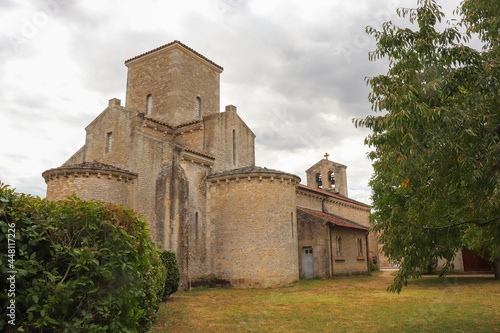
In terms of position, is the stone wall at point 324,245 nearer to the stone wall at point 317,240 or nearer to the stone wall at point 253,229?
the stone wall at point 317,240

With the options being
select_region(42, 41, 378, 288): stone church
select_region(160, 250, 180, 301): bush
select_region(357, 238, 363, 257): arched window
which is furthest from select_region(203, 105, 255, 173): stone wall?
select_region(357, 238, 363, 257): arched window

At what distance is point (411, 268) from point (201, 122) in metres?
17.3

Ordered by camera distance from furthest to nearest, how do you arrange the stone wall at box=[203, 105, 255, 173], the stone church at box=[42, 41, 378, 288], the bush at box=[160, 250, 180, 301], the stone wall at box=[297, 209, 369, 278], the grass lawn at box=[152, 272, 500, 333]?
the stone wall at box=[297, 209, 369, 278]
the stone wall at box=[203, 105, 255, 173]
the stone church at box=[42, 41, 378, 288]
the bush at box=[160, 250, 180, 301]
the grass lawn at box=[152, 272, 500, 333]

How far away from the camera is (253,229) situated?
18656 mm

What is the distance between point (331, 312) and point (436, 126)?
7089 mm

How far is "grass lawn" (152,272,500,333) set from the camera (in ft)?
29.1

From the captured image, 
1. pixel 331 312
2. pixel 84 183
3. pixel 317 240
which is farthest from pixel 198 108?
pixel 331 312

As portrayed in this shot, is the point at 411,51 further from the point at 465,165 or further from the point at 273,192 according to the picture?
the point at 273,192

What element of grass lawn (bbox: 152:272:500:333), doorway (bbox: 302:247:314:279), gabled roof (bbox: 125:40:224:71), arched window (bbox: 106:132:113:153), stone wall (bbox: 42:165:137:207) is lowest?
grass lawn (bbox: 152:272:500:333)

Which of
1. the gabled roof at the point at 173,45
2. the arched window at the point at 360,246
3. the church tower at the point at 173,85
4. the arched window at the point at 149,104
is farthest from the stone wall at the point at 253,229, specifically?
the gabled roof at the point at 173,45

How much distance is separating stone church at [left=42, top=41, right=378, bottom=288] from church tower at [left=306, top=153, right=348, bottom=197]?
37.4 ft

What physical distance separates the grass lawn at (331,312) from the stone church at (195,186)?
284cm

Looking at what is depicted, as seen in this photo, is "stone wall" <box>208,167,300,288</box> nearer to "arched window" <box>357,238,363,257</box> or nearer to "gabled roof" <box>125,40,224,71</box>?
"arched window" <box>357,238,363,257</box>

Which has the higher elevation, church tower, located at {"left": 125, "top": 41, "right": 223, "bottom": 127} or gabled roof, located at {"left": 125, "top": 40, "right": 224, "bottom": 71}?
gabled roof, located at {"left": 125, "top": 40, "right": 224, "bottom": 71}
